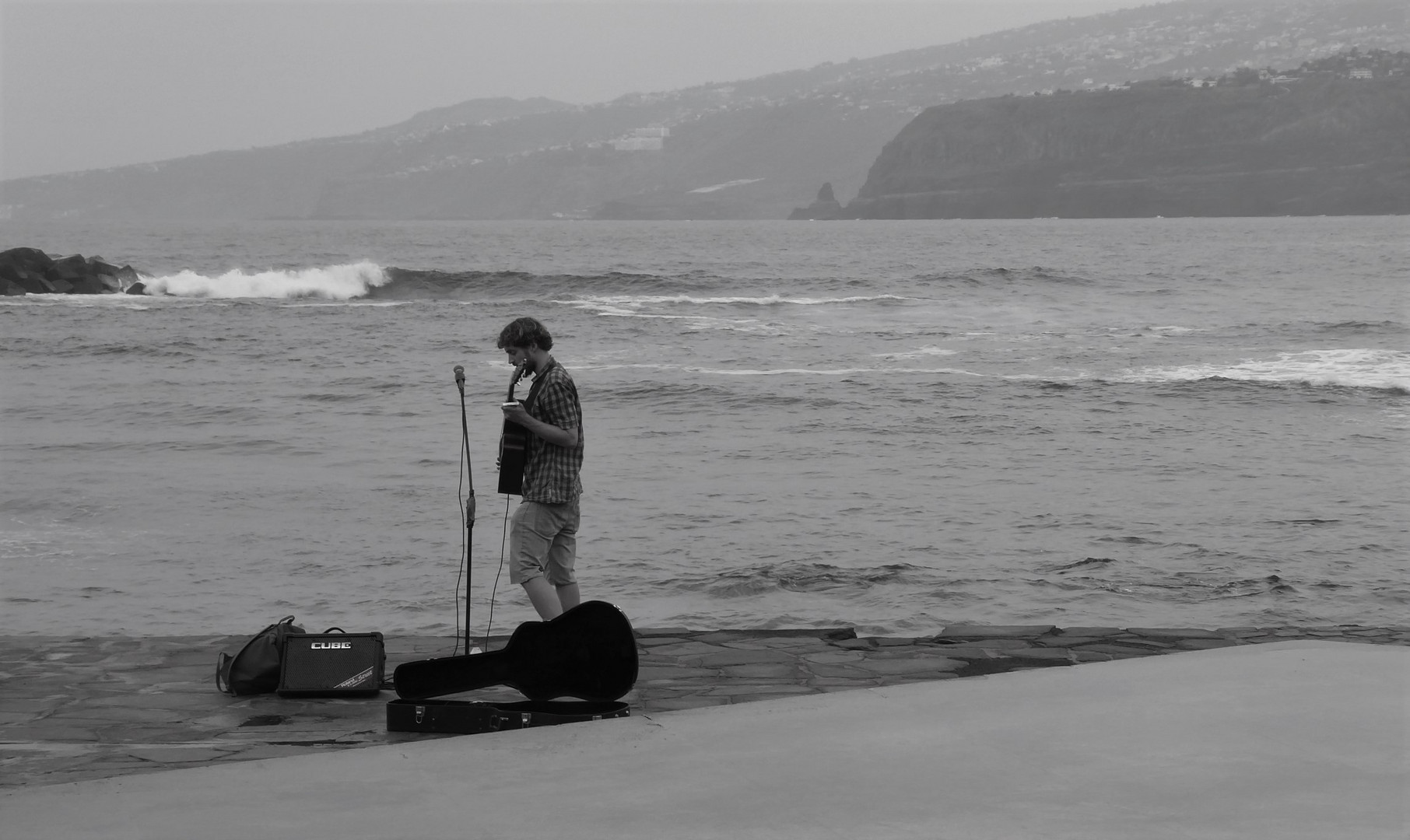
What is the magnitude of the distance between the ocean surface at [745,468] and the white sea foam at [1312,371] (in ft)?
0.47

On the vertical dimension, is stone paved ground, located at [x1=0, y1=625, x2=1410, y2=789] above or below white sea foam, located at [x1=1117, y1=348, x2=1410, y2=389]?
above

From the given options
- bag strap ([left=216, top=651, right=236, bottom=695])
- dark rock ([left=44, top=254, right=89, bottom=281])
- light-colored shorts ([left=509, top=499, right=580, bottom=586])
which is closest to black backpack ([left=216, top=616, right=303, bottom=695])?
bag strap ([left=216, top=651, right=236, bottom=695])

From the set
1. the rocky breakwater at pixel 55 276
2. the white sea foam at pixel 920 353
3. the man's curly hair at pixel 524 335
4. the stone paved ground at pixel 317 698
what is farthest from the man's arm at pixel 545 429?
the rocky breakwater at pixel 55 276

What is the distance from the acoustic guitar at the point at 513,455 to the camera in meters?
6.23

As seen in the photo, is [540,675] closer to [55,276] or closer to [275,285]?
[55,276]

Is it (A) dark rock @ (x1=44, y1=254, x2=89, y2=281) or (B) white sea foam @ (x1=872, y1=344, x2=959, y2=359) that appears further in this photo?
(A) dark rock @ (x1=44, y1=254, x2=89, y2=281)

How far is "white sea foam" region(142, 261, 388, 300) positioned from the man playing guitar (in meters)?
41.6

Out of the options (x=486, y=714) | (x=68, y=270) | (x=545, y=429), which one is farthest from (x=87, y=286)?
(x=486, y=714)

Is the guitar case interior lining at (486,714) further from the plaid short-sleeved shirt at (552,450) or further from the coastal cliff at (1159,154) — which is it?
the coastal cliff at (1159,154)

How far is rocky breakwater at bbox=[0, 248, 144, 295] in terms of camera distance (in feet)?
144

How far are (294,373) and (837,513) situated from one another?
14.0m

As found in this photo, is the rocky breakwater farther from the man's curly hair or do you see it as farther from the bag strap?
the man's curly hair

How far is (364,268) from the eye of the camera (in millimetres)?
50844

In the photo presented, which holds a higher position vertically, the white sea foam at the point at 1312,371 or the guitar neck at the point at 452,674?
the guitar neck at the point at 452,674
